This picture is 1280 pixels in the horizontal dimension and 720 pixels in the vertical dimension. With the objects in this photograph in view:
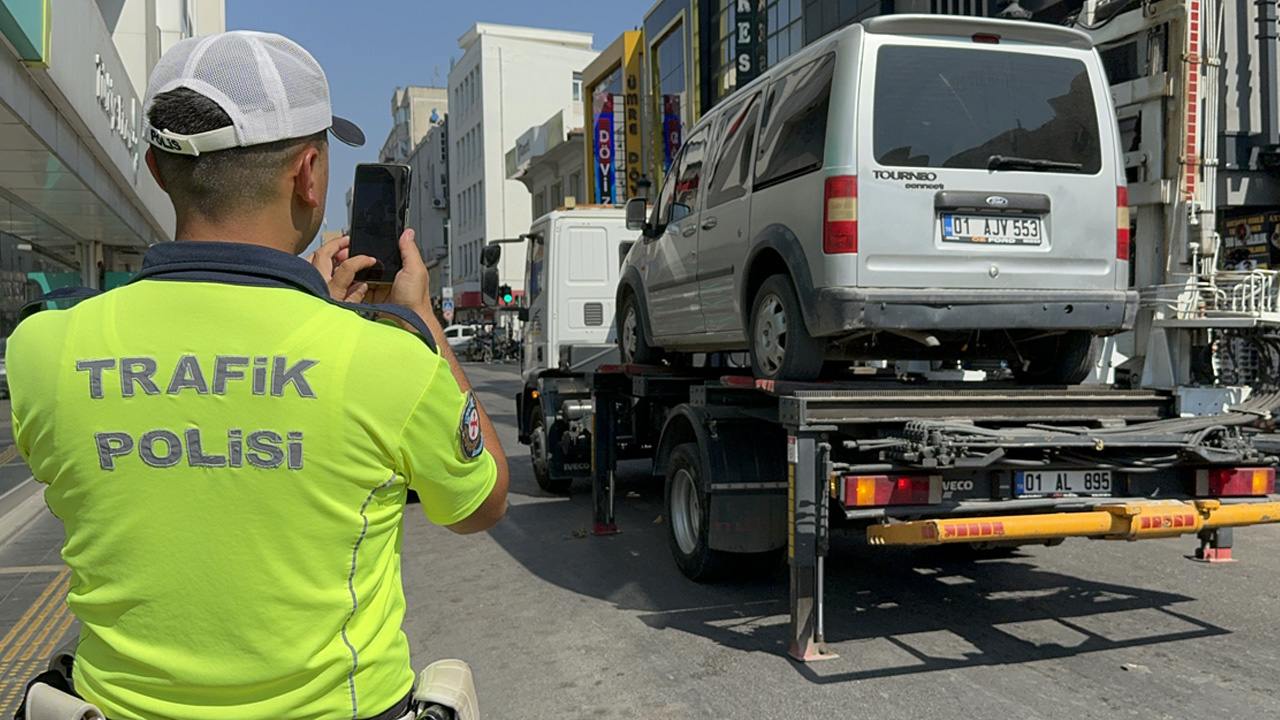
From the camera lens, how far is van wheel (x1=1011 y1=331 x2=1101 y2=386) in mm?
5961

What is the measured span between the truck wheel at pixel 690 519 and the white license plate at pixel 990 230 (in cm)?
193

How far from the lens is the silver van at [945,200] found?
Answer: 536 centimetres

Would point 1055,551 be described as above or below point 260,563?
below

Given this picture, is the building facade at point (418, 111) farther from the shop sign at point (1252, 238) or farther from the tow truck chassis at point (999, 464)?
the tow truck chassis at point (999, 464)

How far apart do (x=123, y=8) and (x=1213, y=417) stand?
17623 mm

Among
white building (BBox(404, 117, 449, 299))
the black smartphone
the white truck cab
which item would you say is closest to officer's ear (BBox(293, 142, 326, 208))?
the black smartphone

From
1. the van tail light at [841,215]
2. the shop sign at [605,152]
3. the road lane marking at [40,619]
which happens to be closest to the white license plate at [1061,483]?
the van tail light at [841,215]

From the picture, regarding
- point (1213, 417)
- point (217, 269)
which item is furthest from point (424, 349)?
point (1213, 417)

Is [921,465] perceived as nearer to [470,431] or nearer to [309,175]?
[470,431]

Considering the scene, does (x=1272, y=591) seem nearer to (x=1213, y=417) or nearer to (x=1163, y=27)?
(x=1213, y=417)

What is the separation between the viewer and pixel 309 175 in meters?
1.64

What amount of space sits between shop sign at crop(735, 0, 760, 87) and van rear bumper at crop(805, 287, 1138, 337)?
1950 cm

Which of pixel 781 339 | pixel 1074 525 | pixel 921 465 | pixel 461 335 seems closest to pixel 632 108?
pixel 461 335

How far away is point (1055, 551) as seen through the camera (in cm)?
741
